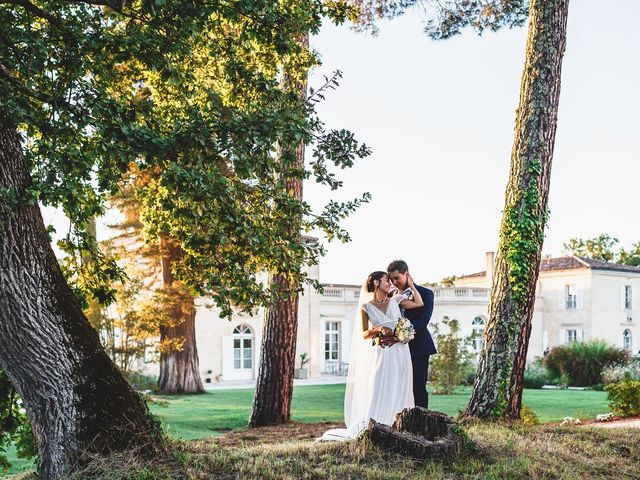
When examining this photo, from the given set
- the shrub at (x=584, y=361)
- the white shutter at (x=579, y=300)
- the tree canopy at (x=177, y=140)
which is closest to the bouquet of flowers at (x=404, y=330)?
the tree canopy at (x=177, y=140)

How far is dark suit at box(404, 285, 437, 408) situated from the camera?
28.0 feet

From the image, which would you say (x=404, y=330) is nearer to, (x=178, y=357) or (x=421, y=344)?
(x=421, y=344)

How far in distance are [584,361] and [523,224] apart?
61.8ft

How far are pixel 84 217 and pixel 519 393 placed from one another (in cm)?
603

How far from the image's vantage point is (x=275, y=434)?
9914 mm

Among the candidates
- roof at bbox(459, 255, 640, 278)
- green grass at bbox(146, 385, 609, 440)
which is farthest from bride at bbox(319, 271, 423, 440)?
roof at bbox(459, 255, 640, 278)

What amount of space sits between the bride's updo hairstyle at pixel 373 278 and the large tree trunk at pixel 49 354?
323 cm

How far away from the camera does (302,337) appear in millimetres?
34875

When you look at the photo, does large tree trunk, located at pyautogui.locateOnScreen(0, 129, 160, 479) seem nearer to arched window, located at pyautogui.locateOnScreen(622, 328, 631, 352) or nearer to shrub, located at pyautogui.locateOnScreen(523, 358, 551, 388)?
shrub, located at pyautogui.locateOnScreen(523, 358, 551, 388)

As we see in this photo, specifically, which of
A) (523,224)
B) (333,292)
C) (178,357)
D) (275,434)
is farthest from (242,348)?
(523,224)

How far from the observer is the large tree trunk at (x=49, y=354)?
582cm

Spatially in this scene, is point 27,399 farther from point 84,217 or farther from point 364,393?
point 364,393

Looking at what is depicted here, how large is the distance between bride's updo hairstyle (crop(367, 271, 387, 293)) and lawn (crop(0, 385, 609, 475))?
5.00 metres

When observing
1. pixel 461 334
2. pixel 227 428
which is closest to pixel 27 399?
pixel 227 428
